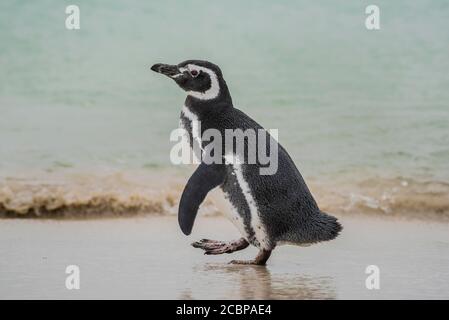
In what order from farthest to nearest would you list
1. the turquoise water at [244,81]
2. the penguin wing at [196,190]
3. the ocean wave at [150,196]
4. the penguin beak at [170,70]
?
the turquoise water at [244,81]
the ocean wave at [150,196]
the penguin beak at [170,70]
the penguin wing at [196,190]

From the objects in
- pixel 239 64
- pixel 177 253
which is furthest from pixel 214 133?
pixel 239 64

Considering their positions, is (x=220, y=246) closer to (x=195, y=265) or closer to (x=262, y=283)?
(x=195, y=265)

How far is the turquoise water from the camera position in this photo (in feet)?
21.7

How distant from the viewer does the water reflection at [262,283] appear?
292 centimetres

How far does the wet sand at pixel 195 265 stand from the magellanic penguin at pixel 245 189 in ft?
0.50

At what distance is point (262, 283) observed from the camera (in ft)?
10.2

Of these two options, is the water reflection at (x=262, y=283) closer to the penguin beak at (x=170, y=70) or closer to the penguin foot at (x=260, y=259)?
the penguin foot at (x=260, y=259)

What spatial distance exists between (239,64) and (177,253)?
16.3ft

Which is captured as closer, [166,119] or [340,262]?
[340,262]

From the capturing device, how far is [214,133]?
132 inches

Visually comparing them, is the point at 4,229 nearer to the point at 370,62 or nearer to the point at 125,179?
the point at 125,179

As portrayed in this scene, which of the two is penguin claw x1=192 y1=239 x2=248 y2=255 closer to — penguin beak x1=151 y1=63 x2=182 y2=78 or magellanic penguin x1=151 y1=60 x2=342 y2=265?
magellanic penguin x1=151 y1=60 x2=342 y2=265

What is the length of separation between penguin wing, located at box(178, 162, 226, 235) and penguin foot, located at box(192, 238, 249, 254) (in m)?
0.40

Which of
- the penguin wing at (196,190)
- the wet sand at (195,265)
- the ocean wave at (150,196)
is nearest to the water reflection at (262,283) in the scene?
the wet sand at (195,265)
